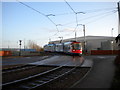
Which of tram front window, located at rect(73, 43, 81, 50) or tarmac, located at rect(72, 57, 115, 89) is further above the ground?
tram front window, located at rect(73, 43, 81, 50)

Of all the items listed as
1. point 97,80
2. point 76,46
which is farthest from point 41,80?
point 76,46

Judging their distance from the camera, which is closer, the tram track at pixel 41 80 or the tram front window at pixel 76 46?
the tram track at pixel 41 80

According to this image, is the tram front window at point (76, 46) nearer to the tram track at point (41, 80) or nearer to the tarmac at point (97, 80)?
the tarmac at point (97, 80)

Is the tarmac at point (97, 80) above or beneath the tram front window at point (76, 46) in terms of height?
beneath

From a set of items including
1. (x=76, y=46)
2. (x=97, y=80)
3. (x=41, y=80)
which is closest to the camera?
(x=97, y=80)

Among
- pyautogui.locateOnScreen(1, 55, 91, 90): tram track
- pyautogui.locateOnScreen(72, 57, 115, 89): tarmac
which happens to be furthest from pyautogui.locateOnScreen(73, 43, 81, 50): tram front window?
pyautogui.locateOnScreen(1, 55, 91, 90): tram track

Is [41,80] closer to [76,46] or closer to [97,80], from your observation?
[97,80]

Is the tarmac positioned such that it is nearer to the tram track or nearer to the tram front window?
the tram track

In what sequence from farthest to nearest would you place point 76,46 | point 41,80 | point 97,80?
point 76,46 < point 41,80 < point 97,80

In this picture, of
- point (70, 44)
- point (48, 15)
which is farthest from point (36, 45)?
point (48, 15)

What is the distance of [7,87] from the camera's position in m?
7.74

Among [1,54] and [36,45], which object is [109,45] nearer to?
[1,54]

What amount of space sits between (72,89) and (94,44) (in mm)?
69829

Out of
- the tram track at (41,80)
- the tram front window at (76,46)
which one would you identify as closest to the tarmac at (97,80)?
the tram track at (41,80)
